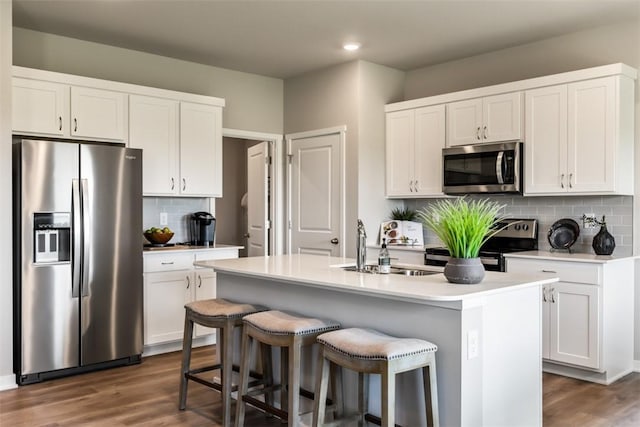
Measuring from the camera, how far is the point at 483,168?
467 centimetres

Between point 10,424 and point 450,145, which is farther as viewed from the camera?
point 450,145

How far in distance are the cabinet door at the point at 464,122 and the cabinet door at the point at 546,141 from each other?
451 mm

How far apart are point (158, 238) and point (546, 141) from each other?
3.34m

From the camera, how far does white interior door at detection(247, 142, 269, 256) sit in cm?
607

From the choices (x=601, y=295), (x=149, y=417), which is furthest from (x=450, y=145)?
(x=149, y=417)

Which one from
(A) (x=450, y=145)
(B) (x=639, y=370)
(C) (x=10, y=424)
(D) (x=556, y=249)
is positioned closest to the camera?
(C) (x=10, y=424)

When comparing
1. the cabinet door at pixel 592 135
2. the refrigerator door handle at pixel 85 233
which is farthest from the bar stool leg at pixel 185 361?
the cabinet door at pixel 592 135

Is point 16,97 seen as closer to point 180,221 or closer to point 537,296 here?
point 180,221

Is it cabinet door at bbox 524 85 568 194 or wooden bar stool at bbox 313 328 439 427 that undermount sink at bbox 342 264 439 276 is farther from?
cabinet door at bbox 524 85 568 194

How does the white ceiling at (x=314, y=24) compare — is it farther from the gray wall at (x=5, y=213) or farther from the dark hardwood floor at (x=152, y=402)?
the dark hardwood floor at (x=152, y=402)

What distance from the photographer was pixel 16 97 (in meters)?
4.00

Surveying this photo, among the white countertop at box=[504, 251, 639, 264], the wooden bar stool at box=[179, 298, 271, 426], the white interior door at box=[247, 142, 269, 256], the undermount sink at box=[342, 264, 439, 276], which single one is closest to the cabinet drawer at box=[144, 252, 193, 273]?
the wooden bar stool at box=[179, 298, 271, 426]

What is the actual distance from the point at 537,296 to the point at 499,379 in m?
0.50

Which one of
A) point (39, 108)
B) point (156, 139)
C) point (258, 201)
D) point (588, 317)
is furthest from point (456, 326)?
point (258, 201)
